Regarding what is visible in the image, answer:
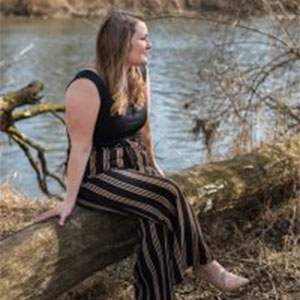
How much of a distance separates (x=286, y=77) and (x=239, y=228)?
197 centimetres

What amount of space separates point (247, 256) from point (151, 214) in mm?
907

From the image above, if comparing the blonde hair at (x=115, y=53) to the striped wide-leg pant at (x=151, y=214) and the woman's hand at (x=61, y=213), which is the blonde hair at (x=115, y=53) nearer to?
the striped wide-leg pant at (x=151, y=214)

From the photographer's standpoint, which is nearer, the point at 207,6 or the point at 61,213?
the point at 61,213

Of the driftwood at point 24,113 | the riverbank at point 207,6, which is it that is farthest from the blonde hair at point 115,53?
the driftwood at point 24,113

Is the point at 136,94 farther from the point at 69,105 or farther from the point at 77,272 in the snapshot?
the point at 77,272

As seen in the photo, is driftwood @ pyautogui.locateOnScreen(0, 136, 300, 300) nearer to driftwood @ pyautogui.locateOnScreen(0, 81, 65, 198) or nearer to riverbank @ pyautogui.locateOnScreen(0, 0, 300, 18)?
riverbank @ pyautogui.locateOnScreen(0, 0, 300, 18)

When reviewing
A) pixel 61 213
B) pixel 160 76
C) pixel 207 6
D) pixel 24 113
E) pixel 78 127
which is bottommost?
pixel 160 76

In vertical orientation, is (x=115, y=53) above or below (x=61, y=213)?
above

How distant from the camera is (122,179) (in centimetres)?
327

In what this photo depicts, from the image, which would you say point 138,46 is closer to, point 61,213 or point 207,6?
point 61,213

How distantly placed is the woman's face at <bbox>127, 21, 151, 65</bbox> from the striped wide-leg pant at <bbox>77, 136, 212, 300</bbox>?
18.8 inches

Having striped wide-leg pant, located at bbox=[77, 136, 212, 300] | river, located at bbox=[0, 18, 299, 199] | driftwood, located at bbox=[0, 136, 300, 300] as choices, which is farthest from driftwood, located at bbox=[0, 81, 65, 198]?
striped wide-leg pant, located at bbox=[77, 136, 212, 300]

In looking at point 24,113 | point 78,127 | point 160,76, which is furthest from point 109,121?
point 160,76

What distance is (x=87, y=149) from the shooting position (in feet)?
10.7
